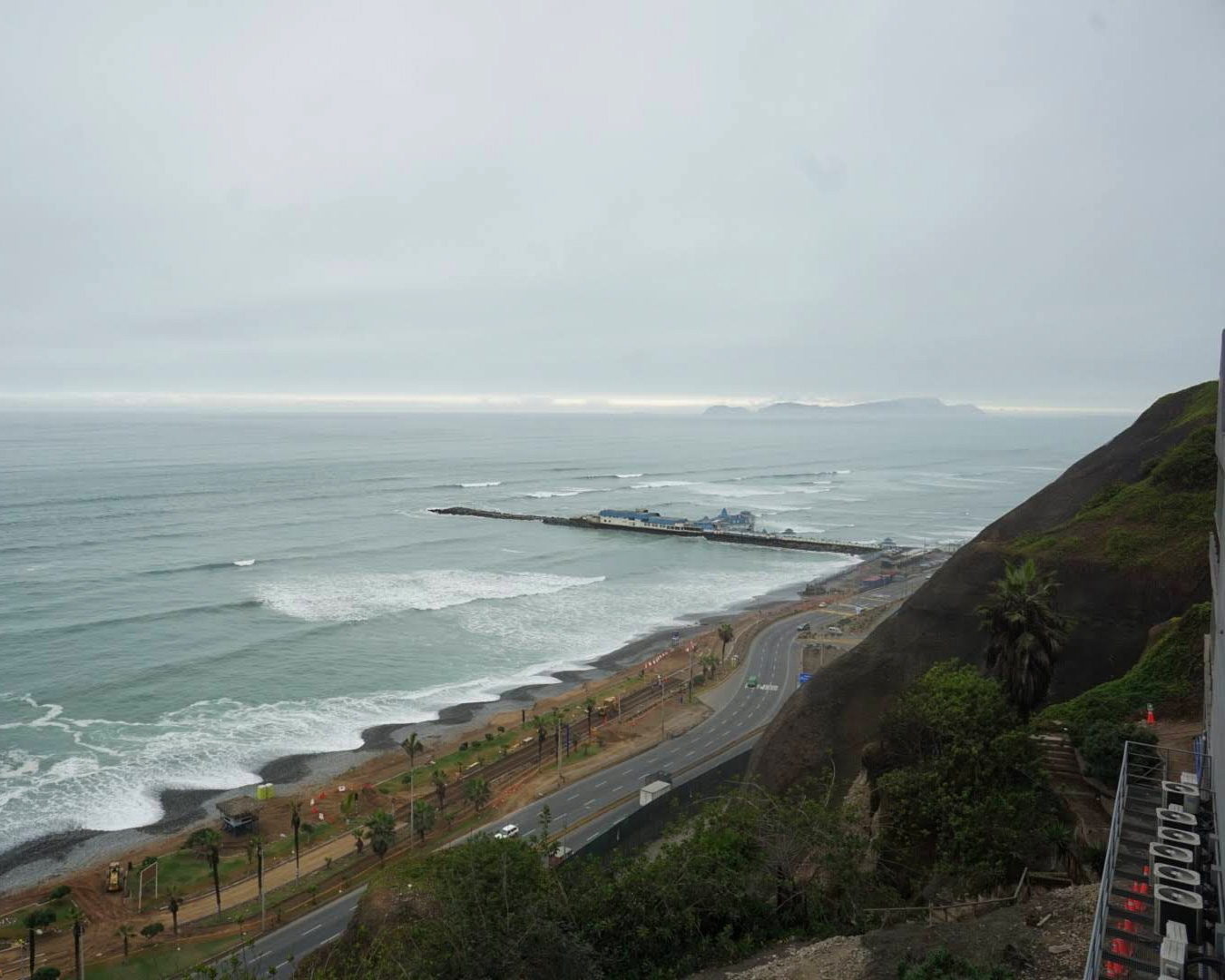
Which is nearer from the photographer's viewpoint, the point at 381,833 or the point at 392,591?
the point at 381,833

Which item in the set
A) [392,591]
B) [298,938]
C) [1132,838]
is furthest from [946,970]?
[392,591]

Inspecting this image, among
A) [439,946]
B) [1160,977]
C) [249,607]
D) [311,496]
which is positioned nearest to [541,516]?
[311,496]

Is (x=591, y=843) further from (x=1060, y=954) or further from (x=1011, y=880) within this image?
(x=1060, y=954)

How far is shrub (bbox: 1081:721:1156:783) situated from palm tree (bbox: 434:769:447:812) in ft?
94.4

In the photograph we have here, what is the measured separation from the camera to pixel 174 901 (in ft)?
101

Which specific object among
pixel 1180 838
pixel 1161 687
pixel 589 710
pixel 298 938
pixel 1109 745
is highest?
pixel 1180 838

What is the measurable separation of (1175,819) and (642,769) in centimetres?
3273

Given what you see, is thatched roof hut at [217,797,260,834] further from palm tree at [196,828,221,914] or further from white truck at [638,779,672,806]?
white truck at [638,779,672,806]

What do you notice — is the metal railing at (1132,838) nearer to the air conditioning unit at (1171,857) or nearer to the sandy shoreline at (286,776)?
the air conditioning unit at (1171,857)

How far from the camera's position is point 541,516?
13688cm

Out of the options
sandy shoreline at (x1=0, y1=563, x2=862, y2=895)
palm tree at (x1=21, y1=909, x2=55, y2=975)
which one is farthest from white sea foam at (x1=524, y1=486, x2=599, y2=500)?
palm tree at (x1=21, y1=909, x2=55, y2=975)

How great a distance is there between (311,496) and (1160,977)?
491ft

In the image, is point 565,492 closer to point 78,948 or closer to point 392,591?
point 392,591

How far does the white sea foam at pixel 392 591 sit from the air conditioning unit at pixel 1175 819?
6675 cm
